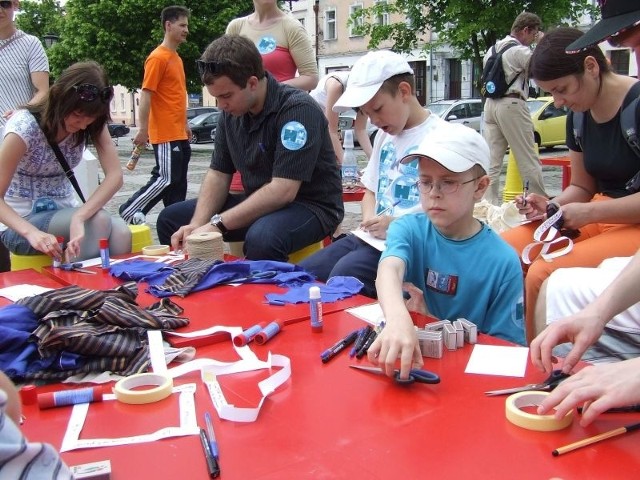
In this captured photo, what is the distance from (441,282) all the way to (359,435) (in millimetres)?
892

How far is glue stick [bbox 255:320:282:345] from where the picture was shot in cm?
182

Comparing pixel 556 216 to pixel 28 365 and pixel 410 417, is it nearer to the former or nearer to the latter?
pixel 410 417

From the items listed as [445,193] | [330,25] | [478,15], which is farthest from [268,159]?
[330,25]

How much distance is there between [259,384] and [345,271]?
117cm

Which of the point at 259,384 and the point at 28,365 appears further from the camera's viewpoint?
the point at 28,365

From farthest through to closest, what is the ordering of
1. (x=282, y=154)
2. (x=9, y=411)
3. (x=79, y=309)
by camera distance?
(x=282, y=154) → (x=79, y=309) → (x=9, y=411)

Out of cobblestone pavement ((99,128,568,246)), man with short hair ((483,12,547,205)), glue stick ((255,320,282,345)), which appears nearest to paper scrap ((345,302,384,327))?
glue stick ((255,320,282,345))

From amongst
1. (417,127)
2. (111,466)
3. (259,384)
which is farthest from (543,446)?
(417,127)

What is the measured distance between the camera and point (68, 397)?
1.48 metres

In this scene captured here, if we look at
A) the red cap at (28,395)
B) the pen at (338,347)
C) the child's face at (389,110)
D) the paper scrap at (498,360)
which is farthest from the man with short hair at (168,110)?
the paper scrap at (498,360)

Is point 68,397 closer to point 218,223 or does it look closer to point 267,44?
point 218,223

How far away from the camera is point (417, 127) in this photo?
9.11ft

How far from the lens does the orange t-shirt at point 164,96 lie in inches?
217

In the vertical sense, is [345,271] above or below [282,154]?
below
